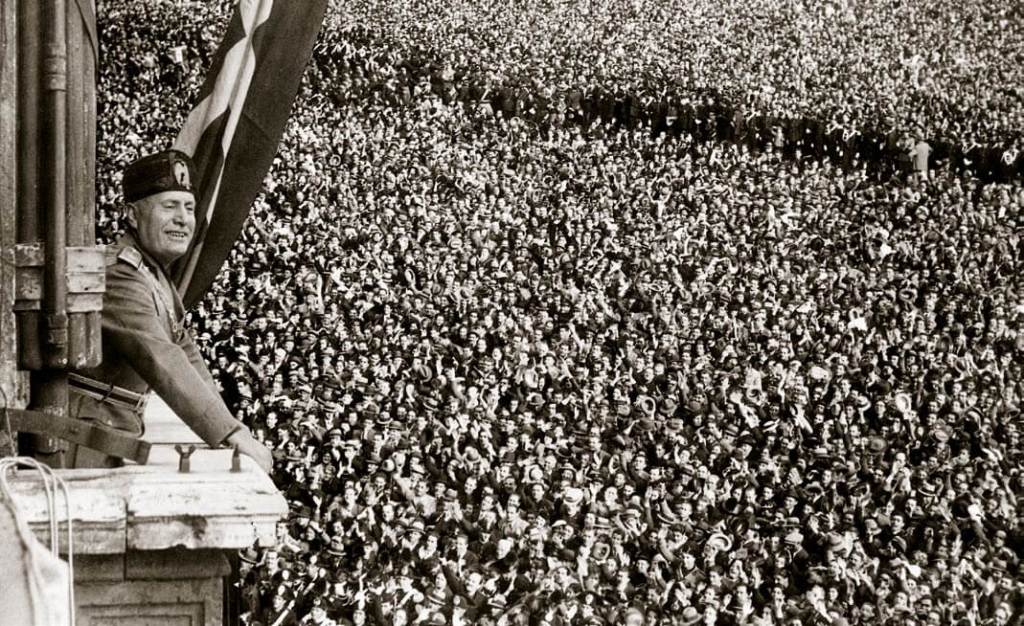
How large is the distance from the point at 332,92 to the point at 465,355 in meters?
13.0

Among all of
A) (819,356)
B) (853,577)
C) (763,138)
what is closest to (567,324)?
(819,356)

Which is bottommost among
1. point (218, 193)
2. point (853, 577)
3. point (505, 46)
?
point (853, 577)

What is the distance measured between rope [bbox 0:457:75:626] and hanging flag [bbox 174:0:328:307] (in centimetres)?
180

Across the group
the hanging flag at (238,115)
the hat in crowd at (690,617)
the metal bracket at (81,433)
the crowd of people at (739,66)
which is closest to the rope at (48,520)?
the metal bracket at (81,433)

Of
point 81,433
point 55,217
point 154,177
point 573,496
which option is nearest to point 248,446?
point 81,433

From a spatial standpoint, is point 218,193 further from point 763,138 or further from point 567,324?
point 763,138

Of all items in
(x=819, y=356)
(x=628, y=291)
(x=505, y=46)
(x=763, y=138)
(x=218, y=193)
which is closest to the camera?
(x=218, y=193)

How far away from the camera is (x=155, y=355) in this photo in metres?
3.44

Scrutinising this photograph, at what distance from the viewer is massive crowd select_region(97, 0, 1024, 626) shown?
40.9 feet

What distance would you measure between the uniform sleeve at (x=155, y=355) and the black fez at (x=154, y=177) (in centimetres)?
26

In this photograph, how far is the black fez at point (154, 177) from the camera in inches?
148

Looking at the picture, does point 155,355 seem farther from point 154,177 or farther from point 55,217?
point 154,177

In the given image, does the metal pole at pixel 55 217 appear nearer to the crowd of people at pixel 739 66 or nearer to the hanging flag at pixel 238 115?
the hanging flag at pixel 238 115

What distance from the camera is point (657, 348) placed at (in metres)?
19.2
